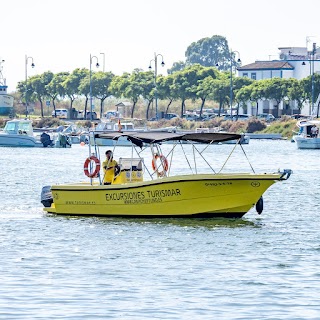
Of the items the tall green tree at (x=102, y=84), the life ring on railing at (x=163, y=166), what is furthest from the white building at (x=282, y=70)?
the life ring on railing at (x=163, y=166)

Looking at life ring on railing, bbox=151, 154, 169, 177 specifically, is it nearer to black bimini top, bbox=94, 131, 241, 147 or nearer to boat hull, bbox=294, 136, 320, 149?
black bimini top, bbox=94, 131, 241, 147

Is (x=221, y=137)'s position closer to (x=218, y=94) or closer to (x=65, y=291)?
(x=65, y=291)

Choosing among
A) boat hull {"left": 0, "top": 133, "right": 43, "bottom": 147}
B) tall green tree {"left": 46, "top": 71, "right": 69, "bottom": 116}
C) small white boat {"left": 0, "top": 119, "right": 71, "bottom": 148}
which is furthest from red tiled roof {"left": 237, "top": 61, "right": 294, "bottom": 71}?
boat hull {"left": 0, "top": 133, "right": 43, "bottom": 147}

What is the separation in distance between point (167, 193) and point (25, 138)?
7696 centimetres

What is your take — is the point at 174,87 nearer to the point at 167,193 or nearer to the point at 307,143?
the point at 307,143

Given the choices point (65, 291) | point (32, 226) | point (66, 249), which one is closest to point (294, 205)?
point (32, 226)

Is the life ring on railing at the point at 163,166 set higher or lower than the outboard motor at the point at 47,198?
higher

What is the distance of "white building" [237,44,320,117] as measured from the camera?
171 m

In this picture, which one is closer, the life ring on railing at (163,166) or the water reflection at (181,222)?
the water reflection at (181,222)

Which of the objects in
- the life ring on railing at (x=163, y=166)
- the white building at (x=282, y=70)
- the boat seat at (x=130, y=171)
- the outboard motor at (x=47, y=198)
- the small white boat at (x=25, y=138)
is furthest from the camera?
the white building at (x=282, y=70)

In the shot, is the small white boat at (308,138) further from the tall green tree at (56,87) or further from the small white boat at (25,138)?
the tall green tree at (56,87)

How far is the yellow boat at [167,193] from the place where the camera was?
35125 mm

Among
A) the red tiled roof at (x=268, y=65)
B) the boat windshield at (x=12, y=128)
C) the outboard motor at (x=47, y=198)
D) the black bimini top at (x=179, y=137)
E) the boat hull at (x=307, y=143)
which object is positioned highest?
the red tiled roof at (x=268, y=65)

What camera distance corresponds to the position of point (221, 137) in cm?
3662
